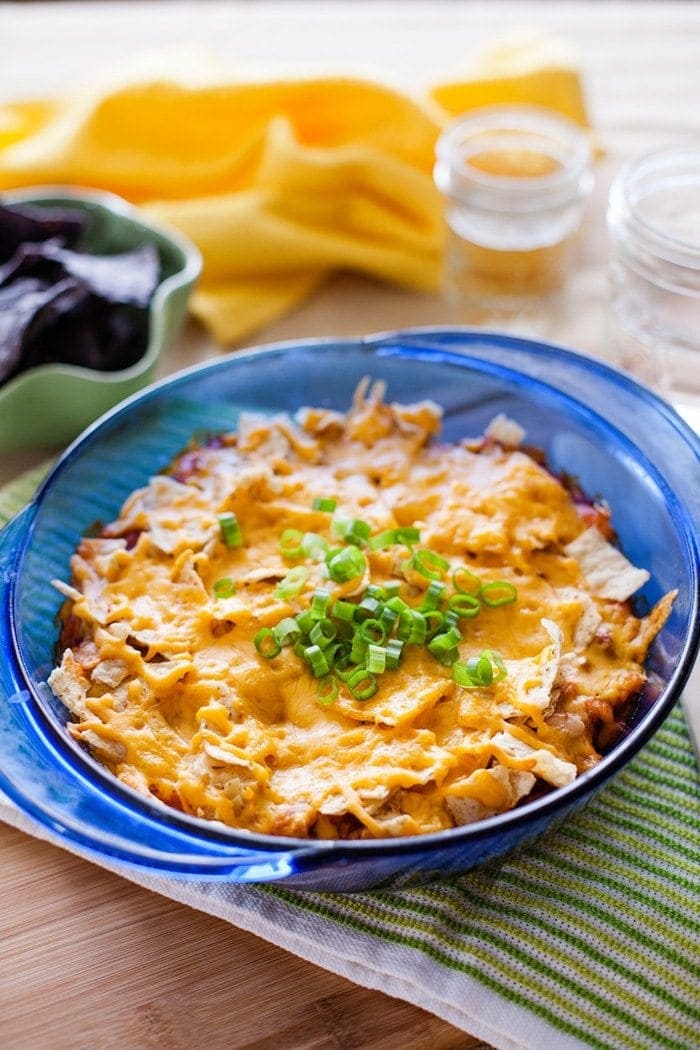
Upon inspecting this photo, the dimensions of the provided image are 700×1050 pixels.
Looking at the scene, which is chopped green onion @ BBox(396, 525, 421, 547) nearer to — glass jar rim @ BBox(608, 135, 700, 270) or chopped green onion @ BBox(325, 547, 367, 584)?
chopped green onion @ BBox(325, 547, 367, 584)

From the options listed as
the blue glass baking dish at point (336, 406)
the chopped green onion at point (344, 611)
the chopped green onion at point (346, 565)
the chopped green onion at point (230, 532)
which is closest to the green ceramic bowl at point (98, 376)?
the blue glass baking dish at point (336, 406)

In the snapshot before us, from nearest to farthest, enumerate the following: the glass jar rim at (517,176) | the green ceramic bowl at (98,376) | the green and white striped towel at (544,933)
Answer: the green and white striped towel at (544,933) → the green ceramic bowl at (98,376) → the glass jar rim at (517,176)

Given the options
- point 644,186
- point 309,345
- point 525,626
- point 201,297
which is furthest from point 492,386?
point 201,297

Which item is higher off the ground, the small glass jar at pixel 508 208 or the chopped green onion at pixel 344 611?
the small glass jar at pixel 508 208

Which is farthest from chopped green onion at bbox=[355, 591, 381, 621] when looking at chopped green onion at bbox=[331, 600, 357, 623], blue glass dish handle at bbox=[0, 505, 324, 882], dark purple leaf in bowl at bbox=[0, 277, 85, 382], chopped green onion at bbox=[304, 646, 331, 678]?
dark purple leaf in bowl at bbox=[0, 277, 85, 382]

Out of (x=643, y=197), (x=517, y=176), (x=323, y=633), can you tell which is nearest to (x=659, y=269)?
(x=643, y=197)

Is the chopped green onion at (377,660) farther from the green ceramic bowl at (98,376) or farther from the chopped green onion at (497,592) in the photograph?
the green ceramic bowl at (98,376)
